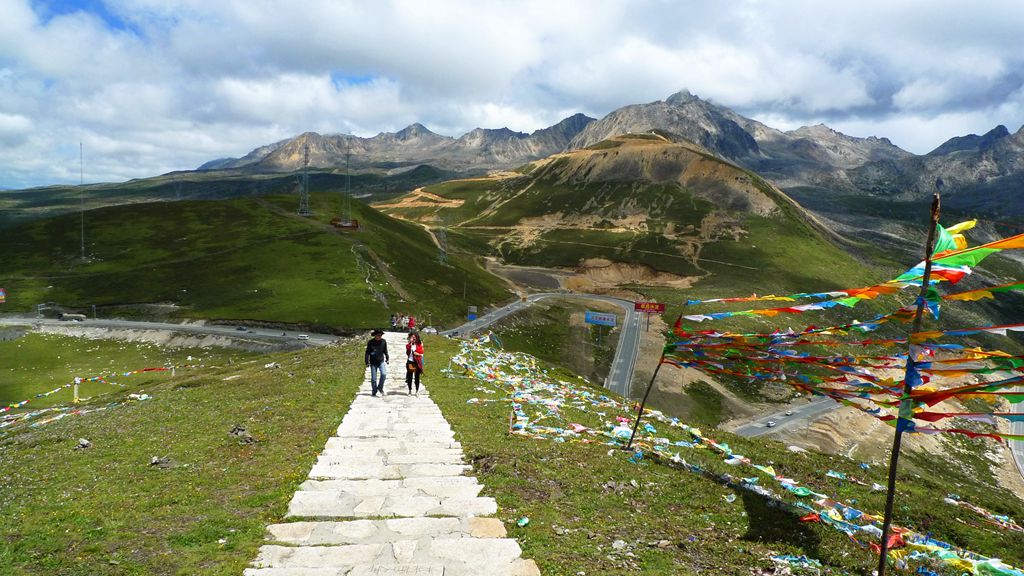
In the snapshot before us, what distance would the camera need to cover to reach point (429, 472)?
50.8 ft

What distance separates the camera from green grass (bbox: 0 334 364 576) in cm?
1048


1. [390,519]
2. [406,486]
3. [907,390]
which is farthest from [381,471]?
[907,390]

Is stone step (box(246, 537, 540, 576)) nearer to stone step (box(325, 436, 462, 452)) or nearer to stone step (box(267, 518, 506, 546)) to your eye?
stone step (box(267, 518, 506, 546))

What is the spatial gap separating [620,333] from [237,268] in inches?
3545

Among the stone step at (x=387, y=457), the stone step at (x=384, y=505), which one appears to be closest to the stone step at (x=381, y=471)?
the stone step at (x=387, y=457)

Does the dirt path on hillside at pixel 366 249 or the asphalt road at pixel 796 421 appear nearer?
the asphalt road at pixel 796 421

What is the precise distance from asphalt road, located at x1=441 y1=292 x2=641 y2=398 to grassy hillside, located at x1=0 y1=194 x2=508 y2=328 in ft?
19.0

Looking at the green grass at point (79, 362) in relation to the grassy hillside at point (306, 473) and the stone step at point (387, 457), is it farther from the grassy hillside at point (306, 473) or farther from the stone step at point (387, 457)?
the stone step at point (387, 457)

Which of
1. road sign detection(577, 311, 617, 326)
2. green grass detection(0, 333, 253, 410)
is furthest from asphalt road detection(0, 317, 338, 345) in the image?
road sign detection(577, 311, 617, 326)

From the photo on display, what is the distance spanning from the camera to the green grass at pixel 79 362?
180 feet

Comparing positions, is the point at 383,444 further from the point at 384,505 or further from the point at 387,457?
the point at 384,505

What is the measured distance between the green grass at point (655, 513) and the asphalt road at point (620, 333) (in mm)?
70910

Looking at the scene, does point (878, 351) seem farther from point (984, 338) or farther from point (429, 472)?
point (429, 472)

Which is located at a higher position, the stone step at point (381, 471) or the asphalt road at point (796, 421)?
the stone step at point (381, 471)
